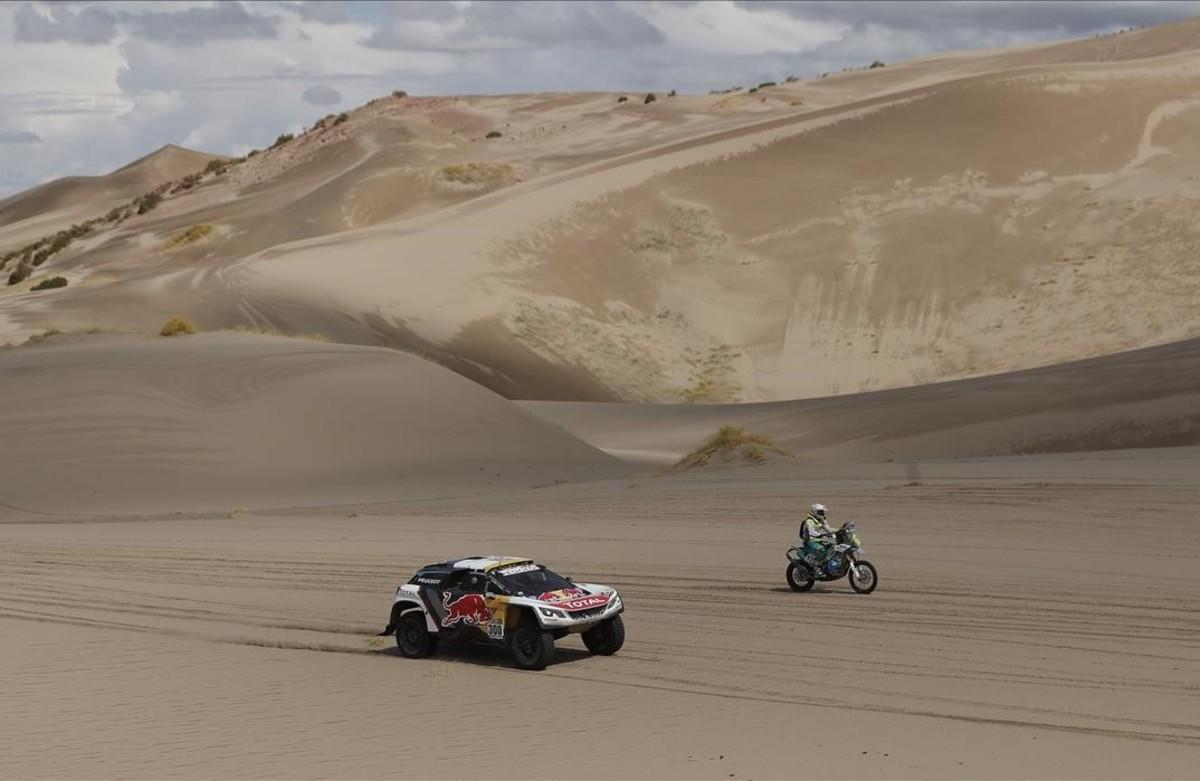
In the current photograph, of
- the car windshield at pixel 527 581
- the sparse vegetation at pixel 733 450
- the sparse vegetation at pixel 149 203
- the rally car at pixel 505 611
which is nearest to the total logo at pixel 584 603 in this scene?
the rally car at pixel 505 611

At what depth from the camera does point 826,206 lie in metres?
69.6

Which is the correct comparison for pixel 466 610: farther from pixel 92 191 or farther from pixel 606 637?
pixel 92 191

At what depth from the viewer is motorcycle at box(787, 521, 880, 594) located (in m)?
20.4

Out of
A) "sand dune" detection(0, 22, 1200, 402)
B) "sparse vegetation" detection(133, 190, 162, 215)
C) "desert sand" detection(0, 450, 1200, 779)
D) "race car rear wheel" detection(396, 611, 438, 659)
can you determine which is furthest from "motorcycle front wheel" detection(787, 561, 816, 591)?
"sparse vegetation" detection(133, 190, 162, 215)

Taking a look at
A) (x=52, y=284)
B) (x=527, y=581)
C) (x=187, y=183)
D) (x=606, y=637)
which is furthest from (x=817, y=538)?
(x=187, y=183)

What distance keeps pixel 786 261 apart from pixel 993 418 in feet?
91.4

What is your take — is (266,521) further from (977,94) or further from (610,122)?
(610,122)

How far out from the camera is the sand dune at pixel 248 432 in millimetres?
35312

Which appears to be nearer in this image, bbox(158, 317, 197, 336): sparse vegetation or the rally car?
the rally car

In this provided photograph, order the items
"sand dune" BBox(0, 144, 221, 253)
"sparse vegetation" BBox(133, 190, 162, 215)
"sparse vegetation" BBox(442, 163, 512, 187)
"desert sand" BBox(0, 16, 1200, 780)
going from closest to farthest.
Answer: "desert sand" BBox(0, 16, 1200, 780)
"sparse vegetation" BBox(442, 163, 512, 187)
"sparse vegetation" BBox(133, 190, 162, 215)
"sand dune" BBox(0, 144, 221, 253)

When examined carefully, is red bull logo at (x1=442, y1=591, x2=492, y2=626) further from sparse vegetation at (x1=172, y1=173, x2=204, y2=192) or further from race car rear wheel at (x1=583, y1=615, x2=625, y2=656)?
sparse vegetation at (x1=172, y1=173, x2=204, y2=192)

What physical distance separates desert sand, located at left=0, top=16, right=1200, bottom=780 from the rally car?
14.3 inches

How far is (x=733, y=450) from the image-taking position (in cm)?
3681

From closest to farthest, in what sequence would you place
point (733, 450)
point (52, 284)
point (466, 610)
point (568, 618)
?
point (568, 618)
point (466, 610)
point (733, 450)
point (52, 284)
